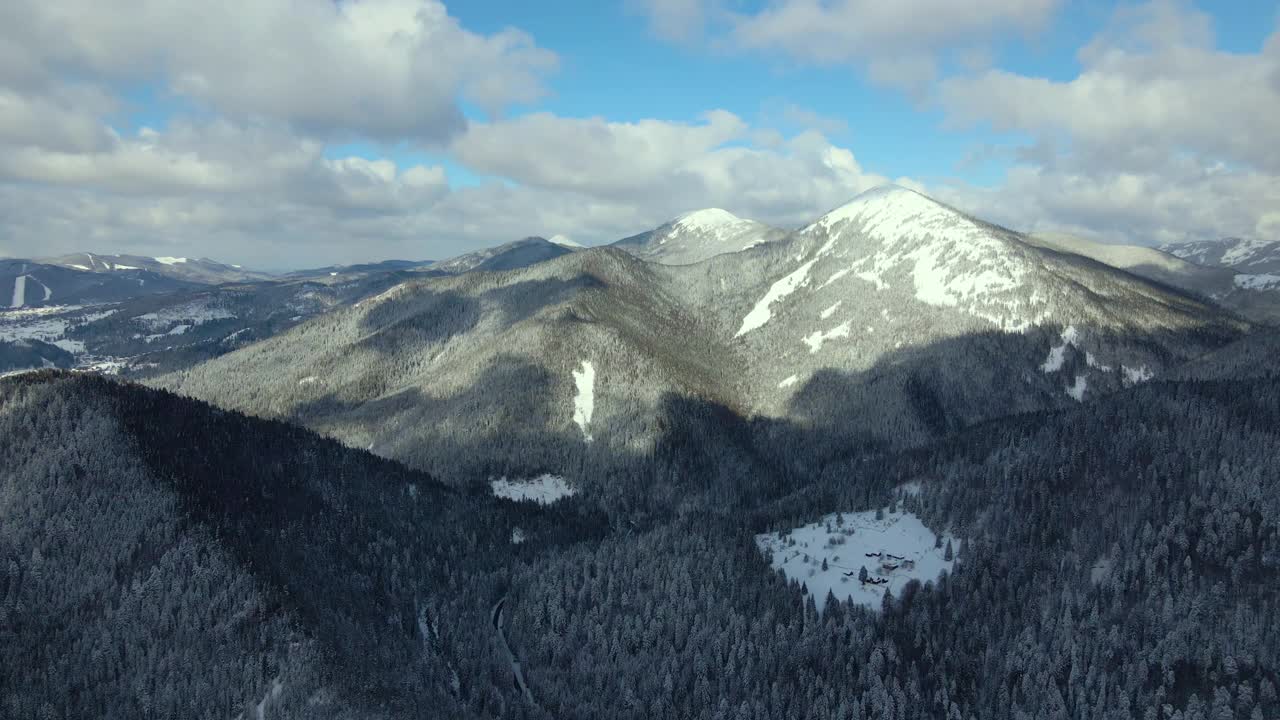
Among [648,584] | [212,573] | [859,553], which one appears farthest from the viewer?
[648,584]

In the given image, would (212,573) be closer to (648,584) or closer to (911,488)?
(648,584)

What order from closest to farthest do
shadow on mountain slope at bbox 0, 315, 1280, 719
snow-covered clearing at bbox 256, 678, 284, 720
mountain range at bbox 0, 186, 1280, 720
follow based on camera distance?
1. snow-covered clearing at bbox 256, 678, 284, 720
2. mountain range at bbox 0, 186, 1280, 720
3. shadow on mountain slope at bbox 0, 315, 1280, 719

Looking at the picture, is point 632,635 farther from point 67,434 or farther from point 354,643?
point 67,434

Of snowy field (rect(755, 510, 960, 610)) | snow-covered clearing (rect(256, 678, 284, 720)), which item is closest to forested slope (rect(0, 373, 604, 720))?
snow-covered clearing (rect(256, 678, 284, 720))

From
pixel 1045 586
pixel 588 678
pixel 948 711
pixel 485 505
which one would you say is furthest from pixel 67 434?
pixel 1045 586

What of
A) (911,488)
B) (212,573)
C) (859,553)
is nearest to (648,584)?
(859,553)

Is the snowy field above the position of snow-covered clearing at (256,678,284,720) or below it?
above

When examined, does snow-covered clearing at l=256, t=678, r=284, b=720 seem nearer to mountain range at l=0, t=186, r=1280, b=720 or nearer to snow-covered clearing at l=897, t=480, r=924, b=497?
mountain range at l=0, t=186, r=1280, b=720

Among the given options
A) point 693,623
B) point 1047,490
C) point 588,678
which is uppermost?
point 1047,490
